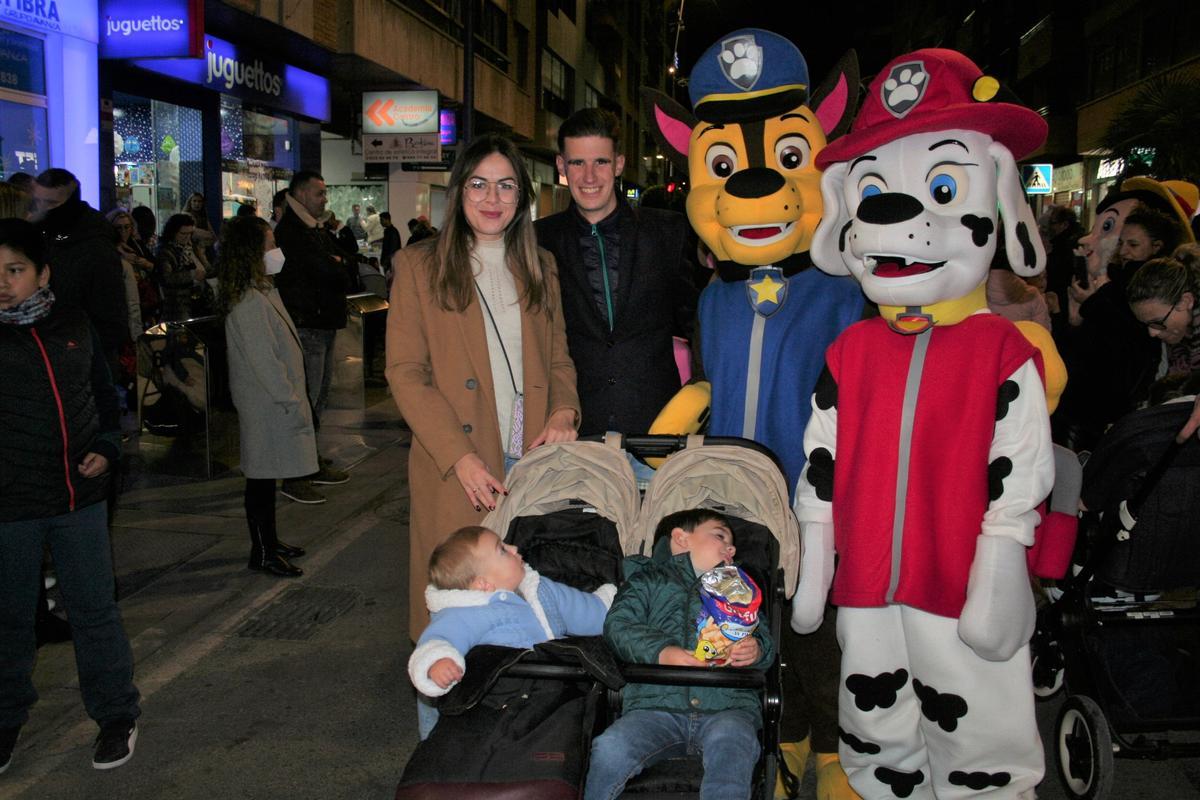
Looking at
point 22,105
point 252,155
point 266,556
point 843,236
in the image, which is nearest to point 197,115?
point 252,155

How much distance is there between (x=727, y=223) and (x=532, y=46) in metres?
28.8

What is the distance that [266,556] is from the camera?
5992 millimetres

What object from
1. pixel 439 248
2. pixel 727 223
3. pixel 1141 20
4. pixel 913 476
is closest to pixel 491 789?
pixel 913 476

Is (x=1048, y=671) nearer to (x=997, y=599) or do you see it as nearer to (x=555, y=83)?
(x=997, y=599)

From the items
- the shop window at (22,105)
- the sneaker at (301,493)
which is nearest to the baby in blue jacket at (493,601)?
the sneaker at (301,493)

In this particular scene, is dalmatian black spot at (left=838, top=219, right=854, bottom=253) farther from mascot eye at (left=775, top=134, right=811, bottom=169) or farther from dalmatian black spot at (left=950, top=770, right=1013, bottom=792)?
dalmatian black spot at (left=950, top=770, right=1013, bottom=792)

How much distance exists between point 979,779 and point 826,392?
1.25 metres

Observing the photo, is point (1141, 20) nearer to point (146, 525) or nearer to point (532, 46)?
point (532, 46)

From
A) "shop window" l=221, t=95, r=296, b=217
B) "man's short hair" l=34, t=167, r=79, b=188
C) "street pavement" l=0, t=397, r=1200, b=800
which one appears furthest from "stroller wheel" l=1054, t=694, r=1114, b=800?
"shop window" l=221, t=95, r=296, b=217

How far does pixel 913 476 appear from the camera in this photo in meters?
2.97

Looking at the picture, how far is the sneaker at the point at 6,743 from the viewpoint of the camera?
146 inches

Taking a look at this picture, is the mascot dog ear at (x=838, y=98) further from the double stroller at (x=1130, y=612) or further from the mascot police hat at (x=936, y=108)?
the double stroller at (x=1130, y=612)

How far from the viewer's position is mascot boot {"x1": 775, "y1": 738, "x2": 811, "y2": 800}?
11.7 feet

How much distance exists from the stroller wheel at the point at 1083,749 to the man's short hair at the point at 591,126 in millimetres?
2684
